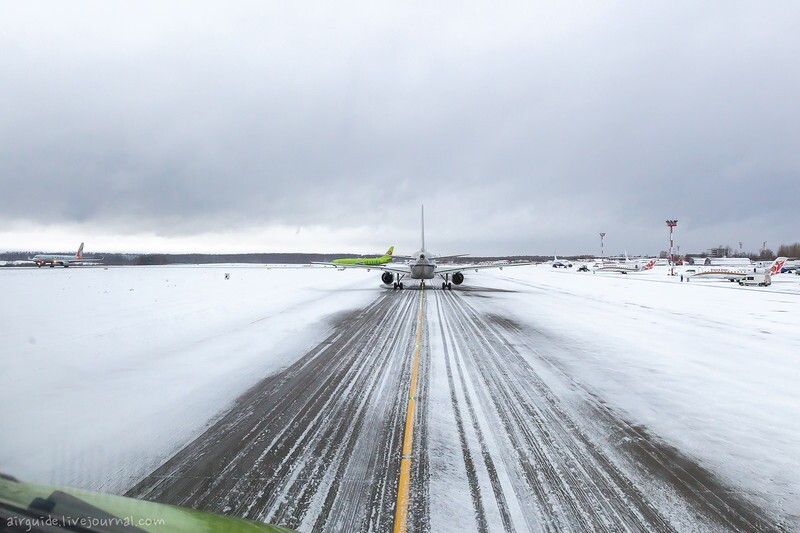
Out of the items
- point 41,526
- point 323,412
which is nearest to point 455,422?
point 323,412

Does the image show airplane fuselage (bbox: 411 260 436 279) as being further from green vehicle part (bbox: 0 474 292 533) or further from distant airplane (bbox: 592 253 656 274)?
distant airplane (bbox: 592 253 656 274)

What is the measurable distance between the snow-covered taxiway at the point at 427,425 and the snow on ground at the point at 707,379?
5 centimetres

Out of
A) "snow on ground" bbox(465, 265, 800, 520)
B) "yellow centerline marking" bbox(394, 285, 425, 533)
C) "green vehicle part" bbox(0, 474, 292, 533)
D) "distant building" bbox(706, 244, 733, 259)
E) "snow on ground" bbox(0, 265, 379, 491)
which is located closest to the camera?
"green vehicle part" bbox(0, 474, 292, 533)

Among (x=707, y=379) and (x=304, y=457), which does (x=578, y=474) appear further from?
(x=707, y=379)

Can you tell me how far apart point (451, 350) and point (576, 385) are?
3565 mm

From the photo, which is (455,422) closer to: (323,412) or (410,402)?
(410,402)

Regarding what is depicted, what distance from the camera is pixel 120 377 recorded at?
335 inches

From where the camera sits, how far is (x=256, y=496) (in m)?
4.20

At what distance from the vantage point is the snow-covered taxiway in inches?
164

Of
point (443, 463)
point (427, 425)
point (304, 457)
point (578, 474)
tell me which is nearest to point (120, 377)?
point (304, 457)

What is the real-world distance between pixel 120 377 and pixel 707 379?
1250 centimetres

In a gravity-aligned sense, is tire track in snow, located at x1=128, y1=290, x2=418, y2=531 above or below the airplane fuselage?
below

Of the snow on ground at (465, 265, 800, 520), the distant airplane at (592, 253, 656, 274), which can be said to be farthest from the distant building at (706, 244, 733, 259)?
the snow on ground at (465, 265, 800, 520)

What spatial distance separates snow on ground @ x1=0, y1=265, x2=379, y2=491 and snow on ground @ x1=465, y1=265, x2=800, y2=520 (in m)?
7.08
